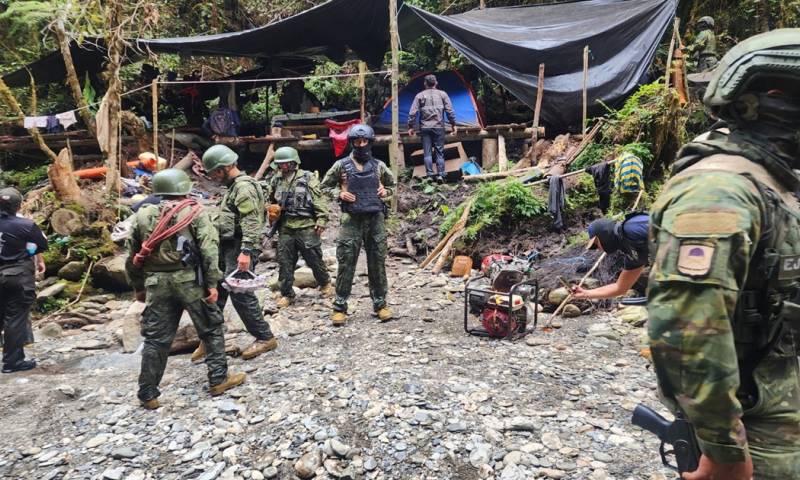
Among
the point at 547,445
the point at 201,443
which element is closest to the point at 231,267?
the point at 201,443

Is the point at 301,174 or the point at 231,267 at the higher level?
the point at 301,174

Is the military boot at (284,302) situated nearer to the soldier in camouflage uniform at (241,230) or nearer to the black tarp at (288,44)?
the soldier in camouflage uniform at (241,230)

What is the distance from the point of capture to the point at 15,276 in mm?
4949

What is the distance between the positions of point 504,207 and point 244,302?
14.5 feet

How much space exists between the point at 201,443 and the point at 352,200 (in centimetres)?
274

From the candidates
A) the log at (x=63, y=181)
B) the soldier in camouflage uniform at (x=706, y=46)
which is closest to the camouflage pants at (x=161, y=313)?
the log at (x=63, y=181)

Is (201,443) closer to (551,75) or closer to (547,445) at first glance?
(547,445)

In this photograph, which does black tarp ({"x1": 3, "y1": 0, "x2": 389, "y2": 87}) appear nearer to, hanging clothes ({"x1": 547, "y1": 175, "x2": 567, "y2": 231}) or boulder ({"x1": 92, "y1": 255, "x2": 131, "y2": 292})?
boulder ({"x1": 92, "y1": 255, "x2": 131, "y2": 292})

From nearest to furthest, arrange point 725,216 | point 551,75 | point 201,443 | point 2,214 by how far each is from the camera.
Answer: point 725,216 → point 201,443 → point 2,214 → point 551,75

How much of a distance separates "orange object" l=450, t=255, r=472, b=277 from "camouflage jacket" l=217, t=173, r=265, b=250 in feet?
10.7

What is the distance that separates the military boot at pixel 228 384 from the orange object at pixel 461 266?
376 centimetres

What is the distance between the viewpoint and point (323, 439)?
3182 mm

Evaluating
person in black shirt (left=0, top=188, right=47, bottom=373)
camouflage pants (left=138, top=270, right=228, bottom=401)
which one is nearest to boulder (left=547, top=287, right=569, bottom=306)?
camouflage pants (left=138, top=270, right=228, bottom=401)

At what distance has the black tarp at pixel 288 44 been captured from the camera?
10406 millimetres
